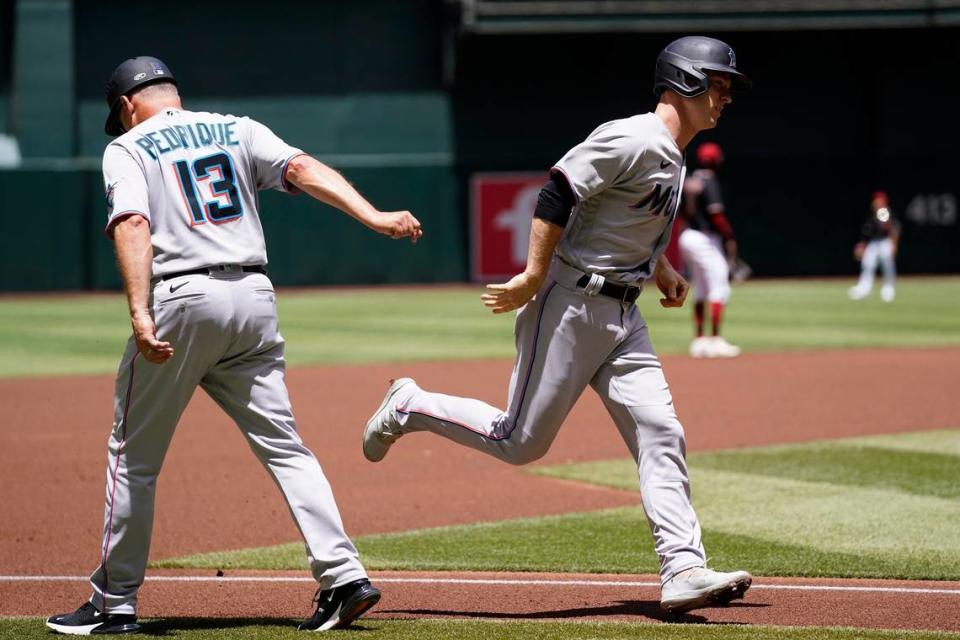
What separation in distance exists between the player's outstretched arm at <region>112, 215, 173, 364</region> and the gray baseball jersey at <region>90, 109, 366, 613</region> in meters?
0.07

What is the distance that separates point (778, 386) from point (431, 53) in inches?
801

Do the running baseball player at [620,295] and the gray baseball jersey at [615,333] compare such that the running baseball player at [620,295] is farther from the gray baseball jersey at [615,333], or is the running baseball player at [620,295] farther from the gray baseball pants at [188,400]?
the gray baseball pants at [188,400]

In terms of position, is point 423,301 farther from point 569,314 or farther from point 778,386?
point 569,314

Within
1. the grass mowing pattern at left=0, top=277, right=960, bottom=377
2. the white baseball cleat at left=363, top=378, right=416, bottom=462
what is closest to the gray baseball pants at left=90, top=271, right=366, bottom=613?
the white baseball cleat at left=363, top=378, right=416, bottom=462

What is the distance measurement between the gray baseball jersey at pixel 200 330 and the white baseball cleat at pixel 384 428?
695 mm

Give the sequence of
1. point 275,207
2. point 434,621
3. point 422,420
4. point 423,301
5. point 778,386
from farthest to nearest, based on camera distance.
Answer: point 275,207
point 423,301
point 778,386
point 422,420
point 434,621

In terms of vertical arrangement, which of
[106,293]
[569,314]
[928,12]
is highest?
[928,12]

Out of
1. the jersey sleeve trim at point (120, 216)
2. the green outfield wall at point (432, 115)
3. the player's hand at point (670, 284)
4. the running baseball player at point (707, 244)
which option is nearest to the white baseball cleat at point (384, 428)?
the player's hand at point (670, 284)

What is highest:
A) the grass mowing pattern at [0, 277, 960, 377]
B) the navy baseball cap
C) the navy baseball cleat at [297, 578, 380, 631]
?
the navy baseball cap

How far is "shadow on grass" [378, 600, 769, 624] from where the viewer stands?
5238 mm

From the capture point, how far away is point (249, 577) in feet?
20.2

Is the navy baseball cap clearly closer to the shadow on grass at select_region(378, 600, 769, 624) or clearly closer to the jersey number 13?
the jersey number 13

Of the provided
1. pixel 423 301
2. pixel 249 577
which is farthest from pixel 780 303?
pixel 249 577

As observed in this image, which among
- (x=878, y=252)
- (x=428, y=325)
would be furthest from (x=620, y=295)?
(x=878, y=252)
